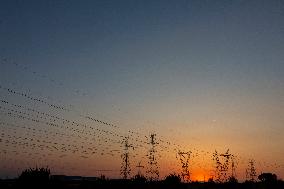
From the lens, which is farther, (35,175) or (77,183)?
(77,183)

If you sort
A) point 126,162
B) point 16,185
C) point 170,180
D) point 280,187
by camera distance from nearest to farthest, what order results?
1. point 16,185
2. point 170,180
3. point 280,187
4. point 126,162

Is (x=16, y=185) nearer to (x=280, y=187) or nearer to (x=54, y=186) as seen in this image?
(x=54, y=186)

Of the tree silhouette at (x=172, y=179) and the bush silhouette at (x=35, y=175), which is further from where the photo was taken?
the tree silhouette at (x=172, y=179)

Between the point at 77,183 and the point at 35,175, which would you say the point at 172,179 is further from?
the point at 35,175

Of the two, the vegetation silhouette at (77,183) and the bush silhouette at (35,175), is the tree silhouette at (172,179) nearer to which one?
the vegetation silhouette at (77,183)

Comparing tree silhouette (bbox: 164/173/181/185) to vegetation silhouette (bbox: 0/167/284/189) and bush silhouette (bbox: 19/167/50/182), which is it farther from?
Answer: bush silhouette (bbox: 19/167/50/182)

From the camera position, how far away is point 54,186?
125 feet

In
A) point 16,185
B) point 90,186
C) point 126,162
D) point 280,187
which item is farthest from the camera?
point 126,162

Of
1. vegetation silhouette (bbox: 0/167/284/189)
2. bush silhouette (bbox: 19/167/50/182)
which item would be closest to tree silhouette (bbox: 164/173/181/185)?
vegetation silhouette (bbox: 0/167/284/189)

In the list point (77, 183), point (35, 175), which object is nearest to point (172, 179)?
point (77, 183)

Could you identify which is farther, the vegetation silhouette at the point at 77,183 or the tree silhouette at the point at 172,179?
the tree silhouette at the point at 172,179

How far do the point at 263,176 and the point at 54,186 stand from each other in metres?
118

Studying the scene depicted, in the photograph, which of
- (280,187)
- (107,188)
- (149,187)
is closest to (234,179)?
(280,187)

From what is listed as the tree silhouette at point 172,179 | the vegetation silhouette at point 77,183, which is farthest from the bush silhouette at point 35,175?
the tree silhouette at point 172,179
